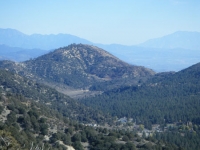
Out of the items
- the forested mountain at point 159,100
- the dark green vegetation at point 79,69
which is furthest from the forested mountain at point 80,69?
the forested mountain at point 159,100

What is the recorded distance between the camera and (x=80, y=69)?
14000 cm

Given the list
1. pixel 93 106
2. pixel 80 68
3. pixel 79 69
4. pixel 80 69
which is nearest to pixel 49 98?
pixel 93 106

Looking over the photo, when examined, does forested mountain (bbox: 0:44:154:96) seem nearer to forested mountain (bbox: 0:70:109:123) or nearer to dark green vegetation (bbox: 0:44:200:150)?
dark green vegetation (bbox: 0:44:200:150)

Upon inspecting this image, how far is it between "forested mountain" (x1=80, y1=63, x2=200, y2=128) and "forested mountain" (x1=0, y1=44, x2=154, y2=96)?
18.9m

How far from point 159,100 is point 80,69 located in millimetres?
58939

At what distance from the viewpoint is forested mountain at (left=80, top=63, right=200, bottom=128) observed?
6969 cm

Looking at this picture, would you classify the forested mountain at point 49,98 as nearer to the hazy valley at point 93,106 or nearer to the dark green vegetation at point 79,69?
the hazy valley at point 93,106

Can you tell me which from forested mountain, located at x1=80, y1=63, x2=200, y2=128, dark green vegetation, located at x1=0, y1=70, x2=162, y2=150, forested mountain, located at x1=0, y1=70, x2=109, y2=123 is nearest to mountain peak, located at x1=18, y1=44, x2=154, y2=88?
forested mountain, located at x1=80, y1=63, x2=200, y2=128

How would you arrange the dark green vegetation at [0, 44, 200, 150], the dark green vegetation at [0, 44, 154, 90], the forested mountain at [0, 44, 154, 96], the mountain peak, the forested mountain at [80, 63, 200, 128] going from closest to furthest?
the dark green vegetation at [0, 44, 200, 150]
the forested mountain at [80, 63, 200, 128]
the forested mountain at [0, 44, 154, 96]
the dark green vegetation at [0, 44, 154, 90]
the mountain peak

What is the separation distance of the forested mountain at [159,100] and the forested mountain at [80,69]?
18857 millimetres

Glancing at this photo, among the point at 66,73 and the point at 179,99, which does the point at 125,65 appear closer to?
the point at 66,73

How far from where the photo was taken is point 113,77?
140 m

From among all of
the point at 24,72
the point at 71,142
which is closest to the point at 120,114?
the point at 71,142

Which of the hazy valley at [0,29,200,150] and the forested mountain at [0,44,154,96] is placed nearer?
the hazy valley at [0,29,200,150]
